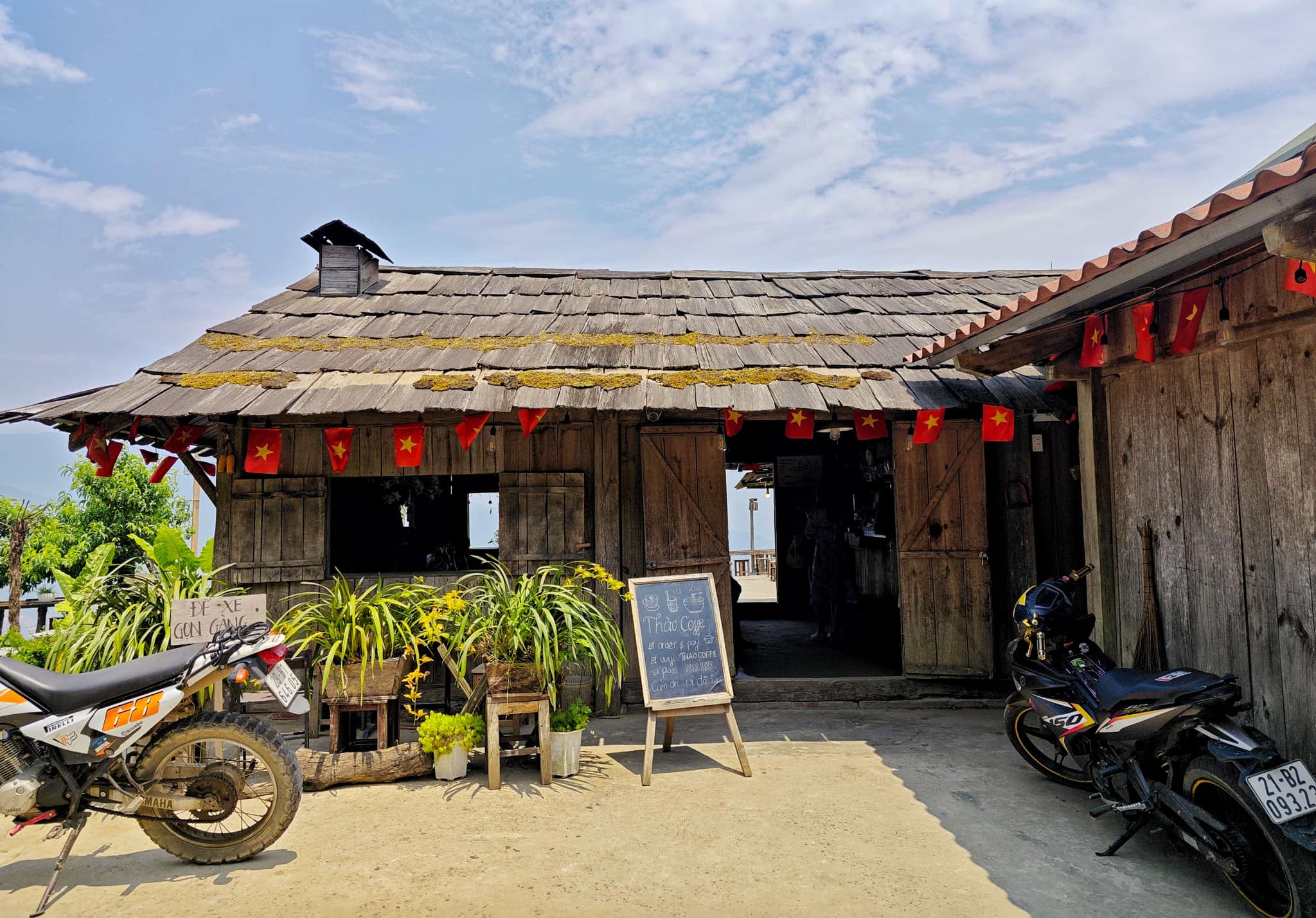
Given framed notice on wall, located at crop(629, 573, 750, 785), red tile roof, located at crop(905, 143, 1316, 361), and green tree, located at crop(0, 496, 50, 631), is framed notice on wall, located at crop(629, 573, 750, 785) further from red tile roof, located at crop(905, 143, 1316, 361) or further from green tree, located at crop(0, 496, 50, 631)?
green tree, located at crop(0, 496, 50, 631)

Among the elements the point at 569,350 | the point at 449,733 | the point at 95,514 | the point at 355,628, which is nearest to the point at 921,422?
the point at 569,350

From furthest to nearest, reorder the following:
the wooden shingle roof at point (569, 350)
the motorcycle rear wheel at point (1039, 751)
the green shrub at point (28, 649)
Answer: the green shrub at point (28, 649)
the wooden shingle roof at point (569, 350)
the motorcycle rear wheel at point (1039, 751)

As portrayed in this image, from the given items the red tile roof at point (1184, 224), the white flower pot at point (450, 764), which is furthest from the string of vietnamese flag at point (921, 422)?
the white flower pot at point (450, 764)

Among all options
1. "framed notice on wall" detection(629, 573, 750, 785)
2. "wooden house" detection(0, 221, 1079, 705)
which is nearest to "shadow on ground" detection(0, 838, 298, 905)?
"framed notice on wall" detection(629, 573, 750, 785)

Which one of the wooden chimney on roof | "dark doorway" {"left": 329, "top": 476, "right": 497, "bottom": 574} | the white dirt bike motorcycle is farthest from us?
"dark doorway" {"left": 329, "top": 476, "right": 497, "bottom": 574}

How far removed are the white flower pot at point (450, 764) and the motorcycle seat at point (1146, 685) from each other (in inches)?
149

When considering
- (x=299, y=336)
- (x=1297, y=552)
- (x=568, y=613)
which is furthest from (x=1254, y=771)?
(x=299, y=336)

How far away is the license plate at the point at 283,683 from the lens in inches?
156

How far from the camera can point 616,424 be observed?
279 inches

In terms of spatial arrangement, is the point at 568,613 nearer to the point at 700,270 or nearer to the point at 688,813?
the point at 688,813

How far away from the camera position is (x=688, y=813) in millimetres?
4594

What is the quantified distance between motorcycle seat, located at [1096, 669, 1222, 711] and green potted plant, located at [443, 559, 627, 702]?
2884mm

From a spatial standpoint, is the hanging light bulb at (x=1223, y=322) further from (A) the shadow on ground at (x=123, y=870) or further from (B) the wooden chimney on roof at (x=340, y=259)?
(B) the wooden chimney on roof at (x=340, y=259)

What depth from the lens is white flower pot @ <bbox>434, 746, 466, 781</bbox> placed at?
17.1ft
